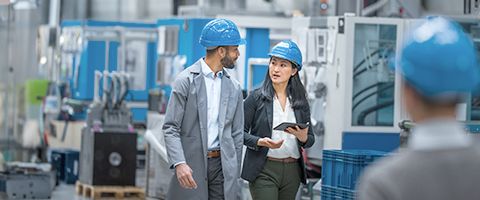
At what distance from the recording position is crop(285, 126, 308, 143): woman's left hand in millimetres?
6938

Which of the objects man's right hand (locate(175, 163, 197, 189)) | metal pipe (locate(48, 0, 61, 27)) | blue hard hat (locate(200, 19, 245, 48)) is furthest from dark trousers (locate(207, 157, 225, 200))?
metal pipe (locate(48, 0, 61, 27))

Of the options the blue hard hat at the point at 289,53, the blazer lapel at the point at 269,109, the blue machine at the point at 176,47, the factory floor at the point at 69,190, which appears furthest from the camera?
the factory floor at the point at 69,190

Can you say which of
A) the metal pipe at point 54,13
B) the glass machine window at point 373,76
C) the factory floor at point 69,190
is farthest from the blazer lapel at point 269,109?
the metal pipe at point 54,13

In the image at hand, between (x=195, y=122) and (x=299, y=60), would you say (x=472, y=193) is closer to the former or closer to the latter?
(x=195, y=122)

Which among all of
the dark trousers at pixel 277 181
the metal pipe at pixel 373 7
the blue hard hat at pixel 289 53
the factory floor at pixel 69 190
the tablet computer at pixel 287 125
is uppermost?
the metal pipe at pixel 373 7

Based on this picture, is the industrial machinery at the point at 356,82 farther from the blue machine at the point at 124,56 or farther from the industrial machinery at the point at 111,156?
the blue machine at the point at 124,56

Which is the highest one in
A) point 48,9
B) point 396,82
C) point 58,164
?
point 48,9

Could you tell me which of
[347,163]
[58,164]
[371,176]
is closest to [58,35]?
[58,164]

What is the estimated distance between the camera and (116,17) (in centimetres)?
2645

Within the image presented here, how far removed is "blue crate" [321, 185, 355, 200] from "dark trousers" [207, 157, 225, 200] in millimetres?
1248

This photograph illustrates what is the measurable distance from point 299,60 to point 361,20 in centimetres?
325

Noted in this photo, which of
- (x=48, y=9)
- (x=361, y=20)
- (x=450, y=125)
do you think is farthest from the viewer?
(x=48, y=9)

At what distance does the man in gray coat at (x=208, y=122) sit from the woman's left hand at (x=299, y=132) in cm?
59

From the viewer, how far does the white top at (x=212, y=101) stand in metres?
6.37
